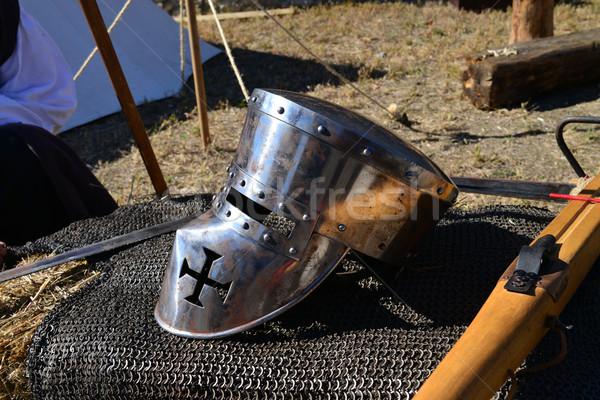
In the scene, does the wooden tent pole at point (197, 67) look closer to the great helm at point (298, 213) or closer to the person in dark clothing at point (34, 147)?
the person in dark clothing at point (34, 147)

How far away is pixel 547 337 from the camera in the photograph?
1514 millimetres

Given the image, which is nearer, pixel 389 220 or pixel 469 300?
pixel 389 220

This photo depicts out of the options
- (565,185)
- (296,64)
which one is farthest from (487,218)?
(296,64)

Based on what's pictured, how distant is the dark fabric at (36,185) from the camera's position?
8.16 ft

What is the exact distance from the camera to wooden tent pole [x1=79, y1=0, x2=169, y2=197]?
98.2 inches

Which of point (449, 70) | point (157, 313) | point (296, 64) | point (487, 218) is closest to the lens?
point (157, 313)

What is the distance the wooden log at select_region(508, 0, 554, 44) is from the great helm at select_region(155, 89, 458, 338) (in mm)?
3590

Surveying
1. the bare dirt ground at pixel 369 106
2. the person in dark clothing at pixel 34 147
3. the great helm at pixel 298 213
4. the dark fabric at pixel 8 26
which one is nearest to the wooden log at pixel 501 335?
the great helm at pixel 298 213

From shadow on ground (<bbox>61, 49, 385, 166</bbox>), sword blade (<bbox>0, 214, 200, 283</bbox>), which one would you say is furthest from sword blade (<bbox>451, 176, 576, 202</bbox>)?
shadow on ground (<bbox>61, 49, 385, 166</bbox>)

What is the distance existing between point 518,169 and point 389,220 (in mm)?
2151

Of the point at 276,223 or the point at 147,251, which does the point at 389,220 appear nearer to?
the point at 276,223

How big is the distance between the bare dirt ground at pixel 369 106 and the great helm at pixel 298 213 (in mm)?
790

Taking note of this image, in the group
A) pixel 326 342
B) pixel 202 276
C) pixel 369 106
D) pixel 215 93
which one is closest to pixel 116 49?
pixel 215 93

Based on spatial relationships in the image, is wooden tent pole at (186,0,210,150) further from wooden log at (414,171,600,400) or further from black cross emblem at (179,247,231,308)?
wooden log at (414,171,600,400)
